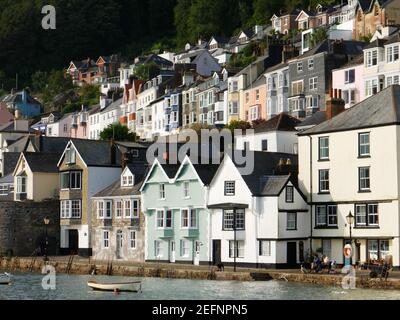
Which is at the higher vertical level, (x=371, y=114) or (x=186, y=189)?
(x=371, y=114)

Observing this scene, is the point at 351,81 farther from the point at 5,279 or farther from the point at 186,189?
the point at 5,279

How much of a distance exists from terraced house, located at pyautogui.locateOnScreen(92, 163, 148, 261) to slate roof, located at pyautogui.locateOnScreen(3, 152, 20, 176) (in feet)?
Result: 66.7

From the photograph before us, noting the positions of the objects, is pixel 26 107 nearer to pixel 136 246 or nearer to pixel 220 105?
pixel 220 105

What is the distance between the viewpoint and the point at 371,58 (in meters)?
84.9

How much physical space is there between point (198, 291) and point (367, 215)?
41.2ft

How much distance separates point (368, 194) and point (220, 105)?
51731mm

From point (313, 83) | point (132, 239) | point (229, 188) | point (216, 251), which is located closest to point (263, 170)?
point (229, 188)

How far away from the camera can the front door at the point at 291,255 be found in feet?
198

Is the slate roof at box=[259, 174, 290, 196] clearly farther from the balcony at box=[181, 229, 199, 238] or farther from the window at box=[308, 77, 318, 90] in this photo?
the window at box=[308, 77, 318, 90]

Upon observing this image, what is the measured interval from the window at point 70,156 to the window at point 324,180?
25.2 meters

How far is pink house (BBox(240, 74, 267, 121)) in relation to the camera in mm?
100312

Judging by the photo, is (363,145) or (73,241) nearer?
(363,145)

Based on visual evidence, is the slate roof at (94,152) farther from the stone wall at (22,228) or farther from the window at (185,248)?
the window at (185,248)

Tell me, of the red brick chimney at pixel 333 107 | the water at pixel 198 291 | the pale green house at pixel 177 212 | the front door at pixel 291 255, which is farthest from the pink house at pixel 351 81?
the water at pixel 198 291
